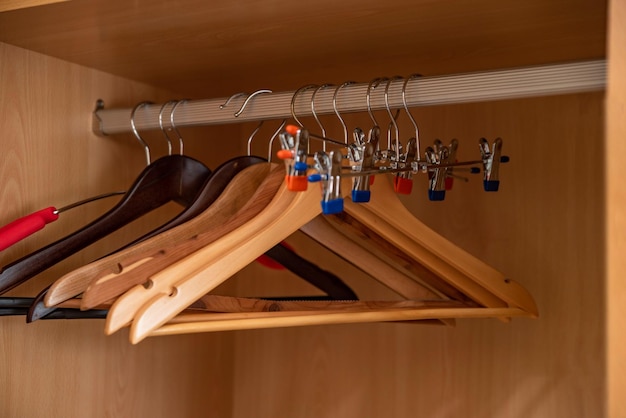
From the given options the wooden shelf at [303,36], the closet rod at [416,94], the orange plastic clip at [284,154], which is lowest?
the orange plastic clip at [284,154]

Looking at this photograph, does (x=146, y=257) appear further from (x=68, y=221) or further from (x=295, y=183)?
(x=68, y=221)

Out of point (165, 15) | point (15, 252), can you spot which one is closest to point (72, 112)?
point (15, 252)

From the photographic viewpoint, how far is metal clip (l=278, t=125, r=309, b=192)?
2.79 feet

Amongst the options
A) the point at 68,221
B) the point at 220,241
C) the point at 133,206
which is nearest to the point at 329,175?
the point at 220,241

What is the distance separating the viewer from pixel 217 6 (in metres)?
1.00

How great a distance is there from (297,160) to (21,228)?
48 cm

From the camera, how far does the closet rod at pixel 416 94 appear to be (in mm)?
949

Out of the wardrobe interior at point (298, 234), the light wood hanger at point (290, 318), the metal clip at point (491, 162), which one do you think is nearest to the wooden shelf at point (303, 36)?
the wardrobe interior at point (298, 234)

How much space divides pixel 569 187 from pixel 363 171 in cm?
59

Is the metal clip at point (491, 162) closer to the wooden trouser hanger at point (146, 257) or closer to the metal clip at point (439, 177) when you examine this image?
the metal clip at point (439, 177)

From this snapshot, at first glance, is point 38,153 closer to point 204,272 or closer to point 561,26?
point 204,272

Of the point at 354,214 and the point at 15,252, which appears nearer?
the point at 354,214
